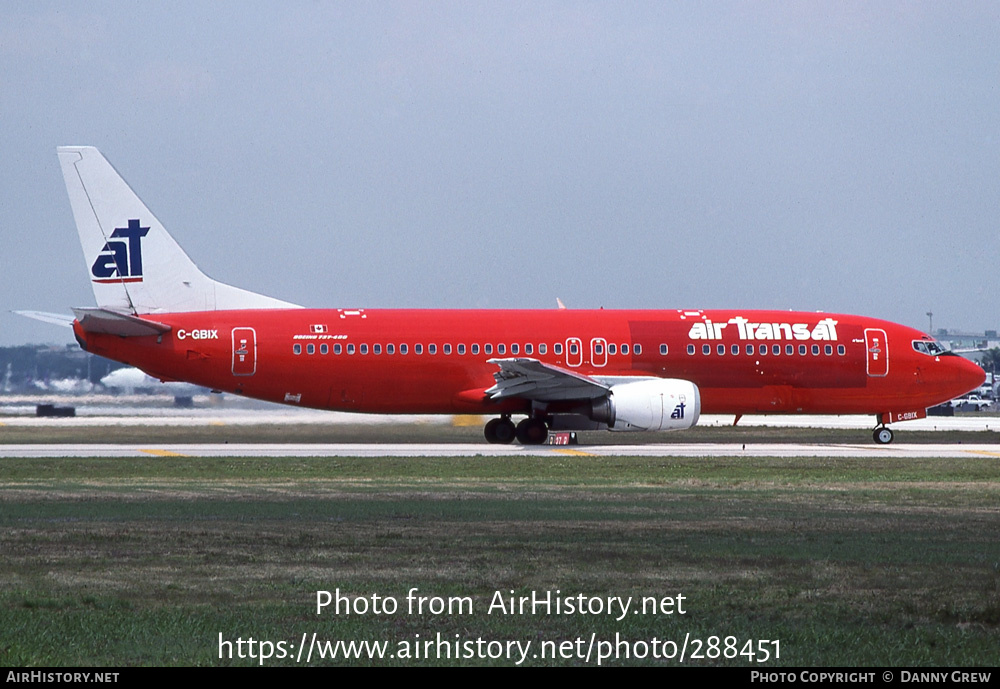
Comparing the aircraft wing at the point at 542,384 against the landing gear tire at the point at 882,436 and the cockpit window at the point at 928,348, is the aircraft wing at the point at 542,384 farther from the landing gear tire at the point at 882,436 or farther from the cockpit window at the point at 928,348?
the cockpit window at the point at 928,348

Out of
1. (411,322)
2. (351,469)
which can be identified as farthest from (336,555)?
(411,322)

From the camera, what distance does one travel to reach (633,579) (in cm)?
1185

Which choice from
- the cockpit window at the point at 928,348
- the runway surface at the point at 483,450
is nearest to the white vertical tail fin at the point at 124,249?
the runway surface at the point at 483,450

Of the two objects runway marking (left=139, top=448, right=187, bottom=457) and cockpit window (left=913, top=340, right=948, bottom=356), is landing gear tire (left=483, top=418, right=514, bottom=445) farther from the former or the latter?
cockpit window (left=913, top=340, right=948, bottom=356)

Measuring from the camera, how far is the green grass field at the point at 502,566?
937cm

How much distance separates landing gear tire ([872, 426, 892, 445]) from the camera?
127 ft

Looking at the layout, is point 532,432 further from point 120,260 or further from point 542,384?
point 120,260

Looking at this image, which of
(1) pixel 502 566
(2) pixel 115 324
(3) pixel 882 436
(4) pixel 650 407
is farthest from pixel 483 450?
(1) pixel 502 566

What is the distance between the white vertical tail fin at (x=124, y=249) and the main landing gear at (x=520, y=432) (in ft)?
27.3

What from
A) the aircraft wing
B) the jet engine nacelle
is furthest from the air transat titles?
the aircraft wing

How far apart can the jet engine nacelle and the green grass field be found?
1117 centimetres

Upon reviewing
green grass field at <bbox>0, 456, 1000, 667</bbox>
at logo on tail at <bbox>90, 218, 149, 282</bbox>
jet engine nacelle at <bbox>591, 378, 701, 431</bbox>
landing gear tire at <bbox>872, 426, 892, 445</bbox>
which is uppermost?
at logo on tail at <bbox>90, 218, 149, 282</bbox>

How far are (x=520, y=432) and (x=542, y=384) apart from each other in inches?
68.5

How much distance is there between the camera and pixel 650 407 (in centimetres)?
3453
